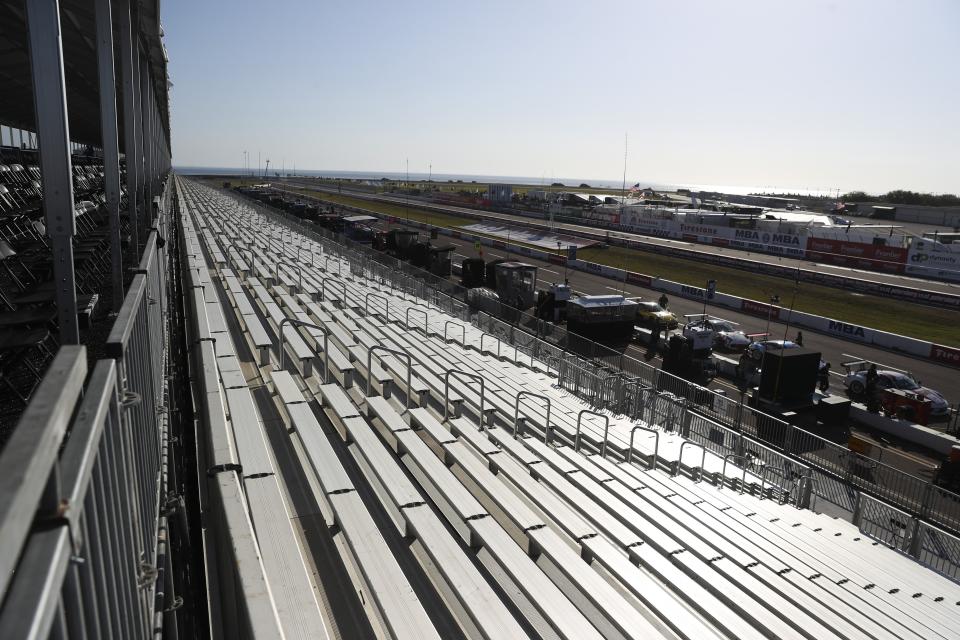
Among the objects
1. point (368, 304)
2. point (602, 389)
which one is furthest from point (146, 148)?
point (602, 389)

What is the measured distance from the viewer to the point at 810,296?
41594mm

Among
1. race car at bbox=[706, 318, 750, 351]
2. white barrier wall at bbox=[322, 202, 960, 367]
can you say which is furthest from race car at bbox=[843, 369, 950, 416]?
white barrier wall at bbox=[322, 202, 960, 367]

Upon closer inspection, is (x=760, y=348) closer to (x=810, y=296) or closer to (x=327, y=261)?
(x=327, y=261)

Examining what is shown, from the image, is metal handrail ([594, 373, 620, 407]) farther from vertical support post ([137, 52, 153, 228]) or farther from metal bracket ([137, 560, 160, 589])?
metal bracket ([137, 560, 160, 589])

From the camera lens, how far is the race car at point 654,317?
30.3 meters

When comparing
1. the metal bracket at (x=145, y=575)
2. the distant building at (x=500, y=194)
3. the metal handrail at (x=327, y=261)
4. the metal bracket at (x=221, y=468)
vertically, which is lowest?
the metal bracket at (x=221, y=468)

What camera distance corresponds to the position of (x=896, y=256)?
172ft

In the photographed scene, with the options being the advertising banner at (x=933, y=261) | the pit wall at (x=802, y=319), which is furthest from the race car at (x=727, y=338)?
the advertising banner at (x=933, y=261)

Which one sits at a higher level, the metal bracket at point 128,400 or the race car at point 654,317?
the metal bracket at point 128,400

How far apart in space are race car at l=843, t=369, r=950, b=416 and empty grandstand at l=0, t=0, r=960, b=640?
27.1 ft

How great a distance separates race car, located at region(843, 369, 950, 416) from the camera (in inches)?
810

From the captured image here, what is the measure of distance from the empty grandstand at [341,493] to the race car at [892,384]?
8258 millimetres

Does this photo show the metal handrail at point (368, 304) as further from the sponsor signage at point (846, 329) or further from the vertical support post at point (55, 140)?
the sponsor signage at point (846, 329)

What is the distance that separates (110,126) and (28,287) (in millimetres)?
4063
